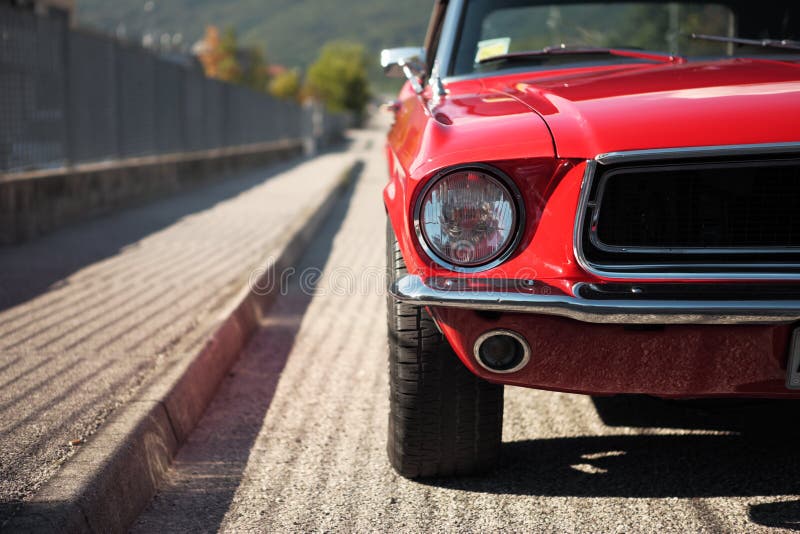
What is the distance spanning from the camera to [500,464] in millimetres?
3080

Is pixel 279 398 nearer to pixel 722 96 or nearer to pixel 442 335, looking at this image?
pixel 442 335

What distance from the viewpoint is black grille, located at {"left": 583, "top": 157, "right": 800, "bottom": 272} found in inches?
95.3

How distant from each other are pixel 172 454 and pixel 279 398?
762 mm

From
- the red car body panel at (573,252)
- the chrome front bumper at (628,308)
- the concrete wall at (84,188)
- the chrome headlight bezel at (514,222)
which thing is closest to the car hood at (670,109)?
the red car body panel at (573,252)

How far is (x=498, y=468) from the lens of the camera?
9.99ft

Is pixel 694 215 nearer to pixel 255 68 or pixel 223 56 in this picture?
pixel 223 56

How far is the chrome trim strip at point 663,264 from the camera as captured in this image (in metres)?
2.33

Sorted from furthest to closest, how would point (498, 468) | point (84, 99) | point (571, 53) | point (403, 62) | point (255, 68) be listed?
point (255, 68), point (84, 99), point (403, 62), point (571, 53), point (498, 468)

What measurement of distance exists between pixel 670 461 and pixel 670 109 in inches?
48.9

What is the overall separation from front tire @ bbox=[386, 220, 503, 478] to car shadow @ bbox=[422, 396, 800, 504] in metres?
0.10

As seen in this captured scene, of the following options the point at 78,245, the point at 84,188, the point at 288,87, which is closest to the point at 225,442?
the point at 78,245

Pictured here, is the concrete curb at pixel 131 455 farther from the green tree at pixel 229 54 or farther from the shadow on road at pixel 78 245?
the green tree at pixel 229 54

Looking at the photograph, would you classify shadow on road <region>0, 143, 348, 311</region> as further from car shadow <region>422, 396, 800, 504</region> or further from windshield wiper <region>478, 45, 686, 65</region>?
car shadow <region>422, 396, 800, 504</region>

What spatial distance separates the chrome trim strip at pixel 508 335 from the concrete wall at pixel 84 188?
6036 millimetres
